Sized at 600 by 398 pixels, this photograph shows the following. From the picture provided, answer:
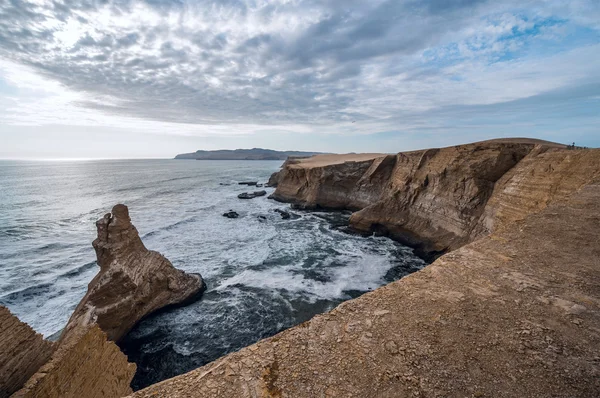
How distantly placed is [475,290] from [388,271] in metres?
10.6

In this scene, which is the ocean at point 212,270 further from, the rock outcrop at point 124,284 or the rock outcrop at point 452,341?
the rock outcrop at point 452,341

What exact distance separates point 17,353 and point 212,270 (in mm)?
10208

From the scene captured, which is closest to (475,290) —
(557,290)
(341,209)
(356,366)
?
(557,290)

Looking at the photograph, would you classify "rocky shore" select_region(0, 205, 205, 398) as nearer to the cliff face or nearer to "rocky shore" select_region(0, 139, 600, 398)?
"rocky shore" select_region(0, 139, 600, 398)

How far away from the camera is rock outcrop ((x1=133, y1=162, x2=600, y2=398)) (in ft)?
9.41

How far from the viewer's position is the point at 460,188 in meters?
15.7

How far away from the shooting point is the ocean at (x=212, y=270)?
9.69m

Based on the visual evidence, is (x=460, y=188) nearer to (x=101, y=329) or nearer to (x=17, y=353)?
(x=101, y=329)

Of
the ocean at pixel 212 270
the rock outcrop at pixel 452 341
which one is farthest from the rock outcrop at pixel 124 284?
the rock outcrop at pixel 452 341

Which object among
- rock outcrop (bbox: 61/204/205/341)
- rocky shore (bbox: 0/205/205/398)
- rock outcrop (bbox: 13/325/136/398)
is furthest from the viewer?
rock outcrop (bbox: 61/204/205/341)

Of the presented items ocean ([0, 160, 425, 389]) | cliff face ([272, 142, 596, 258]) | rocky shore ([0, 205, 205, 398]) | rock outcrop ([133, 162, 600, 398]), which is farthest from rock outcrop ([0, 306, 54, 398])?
cliff face ([272, 142, 596, 258])

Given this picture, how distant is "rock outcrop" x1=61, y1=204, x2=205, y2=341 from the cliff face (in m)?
13.9

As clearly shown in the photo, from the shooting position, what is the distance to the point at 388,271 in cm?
1441

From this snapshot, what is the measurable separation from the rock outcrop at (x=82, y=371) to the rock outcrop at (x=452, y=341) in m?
2.83
